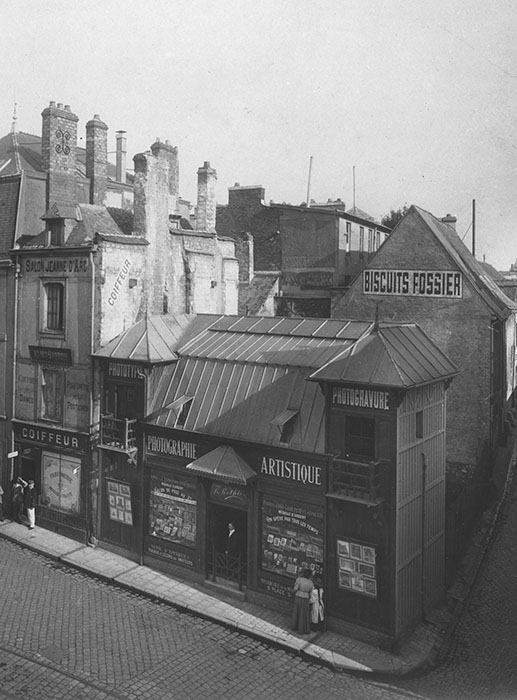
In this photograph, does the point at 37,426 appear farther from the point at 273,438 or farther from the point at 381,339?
the point at 381,339

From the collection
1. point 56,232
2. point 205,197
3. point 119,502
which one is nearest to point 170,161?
point 205,197

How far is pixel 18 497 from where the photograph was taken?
86.4 ft

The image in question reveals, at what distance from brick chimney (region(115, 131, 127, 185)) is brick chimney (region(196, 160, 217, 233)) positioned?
20115 mm

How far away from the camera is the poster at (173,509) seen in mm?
22000

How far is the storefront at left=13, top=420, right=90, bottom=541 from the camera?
25062 mm

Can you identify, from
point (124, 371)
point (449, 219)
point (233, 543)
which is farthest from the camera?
point (449, 219)

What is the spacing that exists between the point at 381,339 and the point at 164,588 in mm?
10328

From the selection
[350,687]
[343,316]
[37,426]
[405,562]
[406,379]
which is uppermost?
[343,316]

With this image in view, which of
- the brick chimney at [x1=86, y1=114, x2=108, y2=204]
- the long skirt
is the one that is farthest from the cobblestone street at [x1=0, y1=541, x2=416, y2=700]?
the brick chimney at [x1=86, y1=114, x2=108, y2=204]

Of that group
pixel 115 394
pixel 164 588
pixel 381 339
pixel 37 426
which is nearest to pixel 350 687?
pixel 164 588

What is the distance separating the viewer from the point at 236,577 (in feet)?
69.8

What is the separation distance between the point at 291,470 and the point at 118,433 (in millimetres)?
7165

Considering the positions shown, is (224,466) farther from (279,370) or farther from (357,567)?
(357,567)

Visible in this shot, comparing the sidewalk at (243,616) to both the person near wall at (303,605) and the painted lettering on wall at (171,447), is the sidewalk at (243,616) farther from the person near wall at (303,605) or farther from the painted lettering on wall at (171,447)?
the painted lettering on wall at (171,447)
